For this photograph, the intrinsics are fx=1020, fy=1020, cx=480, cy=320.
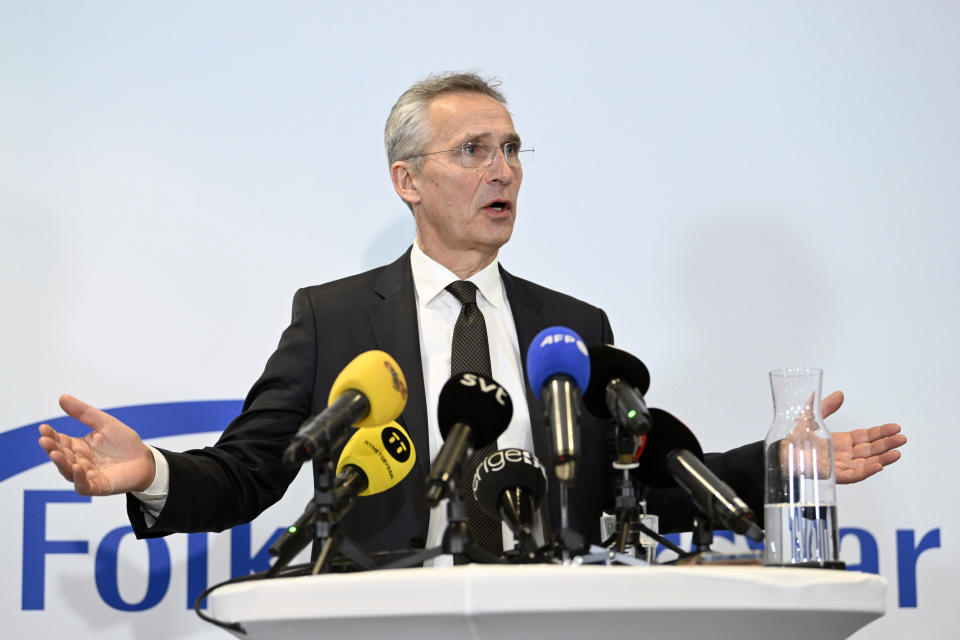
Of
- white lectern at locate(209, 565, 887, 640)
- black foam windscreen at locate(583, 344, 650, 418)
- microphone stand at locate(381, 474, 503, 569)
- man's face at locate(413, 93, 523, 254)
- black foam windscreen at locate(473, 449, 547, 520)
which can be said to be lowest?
white lectern at locate(209, 565, 887, 640)

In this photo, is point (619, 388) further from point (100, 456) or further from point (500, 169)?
point (500, 169)

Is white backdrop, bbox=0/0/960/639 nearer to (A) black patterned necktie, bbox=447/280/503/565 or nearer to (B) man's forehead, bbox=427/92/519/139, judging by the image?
(B) man's forehead, bbox=427/92/519/139

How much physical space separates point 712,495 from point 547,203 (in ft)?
5.51

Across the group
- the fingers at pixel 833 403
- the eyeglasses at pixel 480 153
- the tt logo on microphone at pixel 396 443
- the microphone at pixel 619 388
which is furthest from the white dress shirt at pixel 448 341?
the fingers at pixel 833 403

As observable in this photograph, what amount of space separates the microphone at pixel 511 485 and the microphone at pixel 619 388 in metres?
0.17

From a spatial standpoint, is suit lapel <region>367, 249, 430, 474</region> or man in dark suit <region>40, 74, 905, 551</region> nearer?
man in dark suit <region>40, 74, 905, 551</region>

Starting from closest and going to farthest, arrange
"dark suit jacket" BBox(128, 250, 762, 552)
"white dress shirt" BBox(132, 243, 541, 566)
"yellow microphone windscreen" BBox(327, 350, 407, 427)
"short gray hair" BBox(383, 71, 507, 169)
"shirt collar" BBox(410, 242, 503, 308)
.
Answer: "yellow microphone windscreen" BBox(327, 350, 407, 427)
"dark suit jacket" BBox(128, 250, 762, 552)
"white dress shirt" BBox(132, 243, 541, 566)
"shirt collar" BBox(410, 242, 503, 308)
"short gray hair" BBox(383, 71, 507, 169)

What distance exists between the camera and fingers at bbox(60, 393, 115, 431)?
1791mm

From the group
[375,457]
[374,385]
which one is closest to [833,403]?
[375,457]

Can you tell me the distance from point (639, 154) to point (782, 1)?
680 millimetres

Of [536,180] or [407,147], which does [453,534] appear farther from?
[536,180]

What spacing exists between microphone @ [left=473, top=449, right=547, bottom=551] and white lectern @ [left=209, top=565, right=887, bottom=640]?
1.66 ft

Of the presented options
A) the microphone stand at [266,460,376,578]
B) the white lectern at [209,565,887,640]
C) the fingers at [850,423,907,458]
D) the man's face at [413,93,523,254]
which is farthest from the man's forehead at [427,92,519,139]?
the white lectern at [209,565,887,640]

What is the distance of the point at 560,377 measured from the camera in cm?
154
